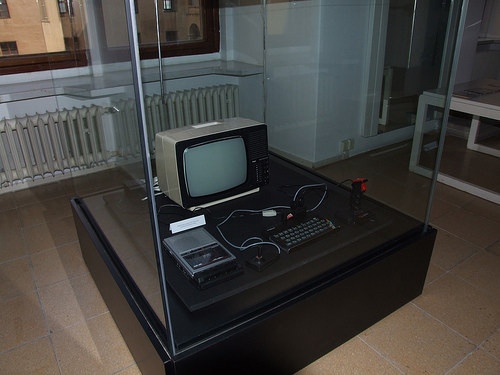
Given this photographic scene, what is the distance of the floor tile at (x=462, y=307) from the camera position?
1927mm

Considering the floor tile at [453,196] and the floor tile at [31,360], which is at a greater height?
the floor tile at [453,196]

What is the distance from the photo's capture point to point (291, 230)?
168 cm

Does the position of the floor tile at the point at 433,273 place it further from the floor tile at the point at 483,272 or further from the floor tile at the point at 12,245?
the floor tile at the point at 12,245

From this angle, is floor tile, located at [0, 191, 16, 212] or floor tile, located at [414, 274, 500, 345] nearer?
floor tile, located at [414, 274, 500, 345]

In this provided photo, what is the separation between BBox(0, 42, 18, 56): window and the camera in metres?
3.21

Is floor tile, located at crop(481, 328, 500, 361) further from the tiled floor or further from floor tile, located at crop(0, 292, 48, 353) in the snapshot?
floor tile, located at crop(0, 292, 48, 353)

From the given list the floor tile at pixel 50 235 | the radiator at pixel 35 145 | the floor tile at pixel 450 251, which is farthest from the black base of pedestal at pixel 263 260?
the radiator at pixel 35 145

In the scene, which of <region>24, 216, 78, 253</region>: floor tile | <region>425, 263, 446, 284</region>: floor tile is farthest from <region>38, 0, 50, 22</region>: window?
<region>425, 263, 446, 284</region>: floor tile

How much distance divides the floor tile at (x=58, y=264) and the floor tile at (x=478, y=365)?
79.3 inches

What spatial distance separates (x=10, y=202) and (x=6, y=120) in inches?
26.0

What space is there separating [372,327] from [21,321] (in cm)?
173

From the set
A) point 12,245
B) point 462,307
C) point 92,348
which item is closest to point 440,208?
point 462,307

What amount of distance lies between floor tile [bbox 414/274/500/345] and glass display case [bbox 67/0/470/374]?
0.47 ft

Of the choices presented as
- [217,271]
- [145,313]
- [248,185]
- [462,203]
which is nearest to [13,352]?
[145,313]
